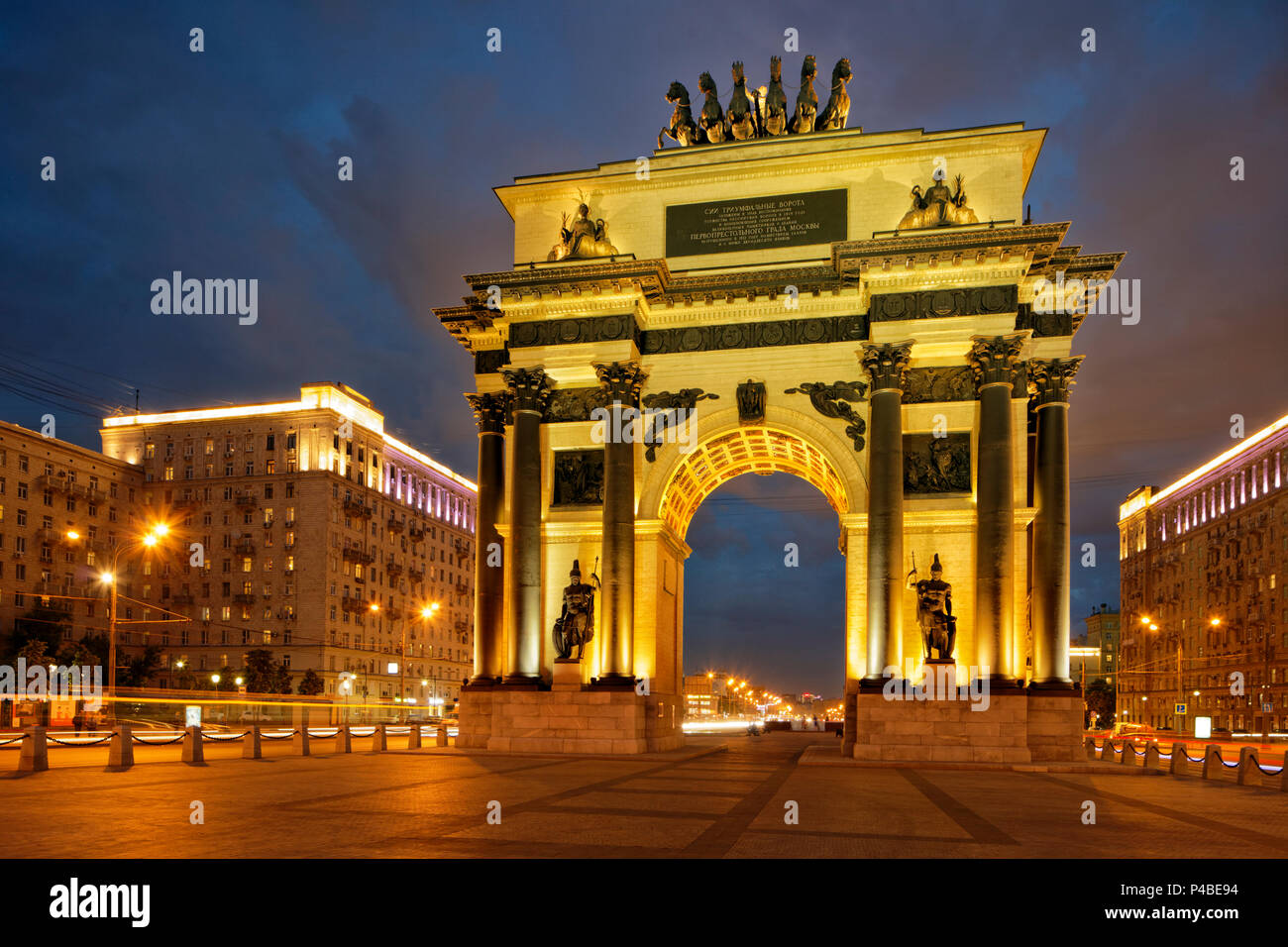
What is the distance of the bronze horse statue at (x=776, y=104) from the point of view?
37438 mm

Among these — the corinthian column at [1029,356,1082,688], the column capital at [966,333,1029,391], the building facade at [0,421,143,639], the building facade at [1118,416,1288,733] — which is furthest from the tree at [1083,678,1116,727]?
the building facade at [0,421,143,639]

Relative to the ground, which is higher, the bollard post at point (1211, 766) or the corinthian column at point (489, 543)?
the corinthian column at point (489, 543)

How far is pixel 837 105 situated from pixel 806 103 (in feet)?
3.79

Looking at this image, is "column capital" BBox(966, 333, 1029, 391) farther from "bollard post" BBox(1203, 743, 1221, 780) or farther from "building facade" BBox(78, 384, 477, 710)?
"building facade" BBox(78, 384, 477, 710)

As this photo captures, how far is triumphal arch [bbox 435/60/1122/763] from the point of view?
31.5 m

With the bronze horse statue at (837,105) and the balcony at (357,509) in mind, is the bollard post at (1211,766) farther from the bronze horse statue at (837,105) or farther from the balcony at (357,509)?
the balcony at (357,509)

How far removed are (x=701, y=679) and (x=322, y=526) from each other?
122 metres

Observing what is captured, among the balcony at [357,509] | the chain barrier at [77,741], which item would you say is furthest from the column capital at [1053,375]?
the balcony at [357,509]

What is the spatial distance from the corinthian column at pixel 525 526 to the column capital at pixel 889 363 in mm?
11574

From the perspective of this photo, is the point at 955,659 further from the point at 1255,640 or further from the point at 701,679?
the point at 701,679

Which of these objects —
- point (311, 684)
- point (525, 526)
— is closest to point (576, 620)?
point (525, 526)
